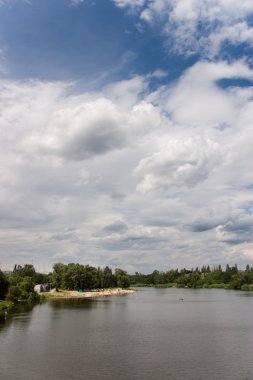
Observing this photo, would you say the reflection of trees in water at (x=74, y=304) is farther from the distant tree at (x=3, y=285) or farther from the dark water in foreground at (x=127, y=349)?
the dark water in foreground at (x=127, y=349)

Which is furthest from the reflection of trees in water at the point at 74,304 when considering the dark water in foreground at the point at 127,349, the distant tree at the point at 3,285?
the dark water in foreground at the point at 127,349

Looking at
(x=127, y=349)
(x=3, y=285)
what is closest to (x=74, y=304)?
(x=3, y=285)

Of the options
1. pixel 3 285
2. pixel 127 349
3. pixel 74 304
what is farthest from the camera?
pixel 74 304

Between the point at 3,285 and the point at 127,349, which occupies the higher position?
the point at 3,285

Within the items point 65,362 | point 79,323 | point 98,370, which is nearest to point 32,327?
point 79,323

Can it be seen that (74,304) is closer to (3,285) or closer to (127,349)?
(3,285)

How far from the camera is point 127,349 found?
214 feet

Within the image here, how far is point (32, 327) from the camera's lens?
90.2m

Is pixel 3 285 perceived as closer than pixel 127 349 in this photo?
No

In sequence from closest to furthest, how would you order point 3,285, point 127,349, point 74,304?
point 127,349
point 3,285
point 74,304

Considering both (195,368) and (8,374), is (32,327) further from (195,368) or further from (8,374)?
(195,368)

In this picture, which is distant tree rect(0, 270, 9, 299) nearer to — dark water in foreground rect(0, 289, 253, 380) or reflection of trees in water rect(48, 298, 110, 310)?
reflection of trees in water rect(48, 298, 110, 310)

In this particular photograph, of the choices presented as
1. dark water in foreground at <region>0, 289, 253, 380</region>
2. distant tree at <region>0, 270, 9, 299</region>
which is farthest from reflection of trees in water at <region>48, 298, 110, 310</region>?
dark water in foreground at <region>0, 289, 253, 380</region>

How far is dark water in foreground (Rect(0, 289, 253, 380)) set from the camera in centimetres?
5116
